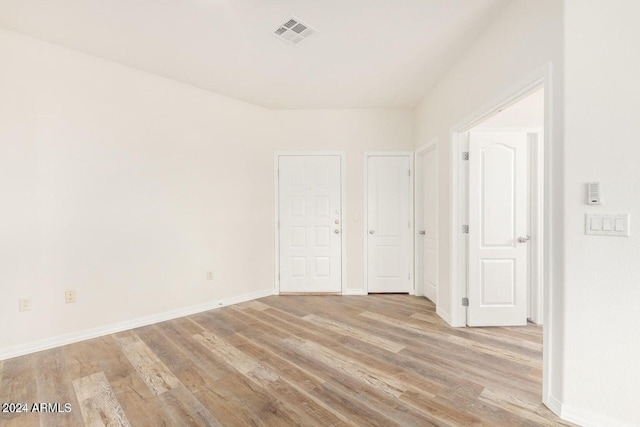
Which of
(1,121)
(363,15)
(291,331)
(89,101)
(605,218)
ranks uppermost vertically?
(363,15)

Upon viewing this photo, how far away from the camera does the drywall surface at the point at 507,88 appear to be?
1.62 metres

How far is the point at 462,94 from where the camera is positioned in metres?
2.72

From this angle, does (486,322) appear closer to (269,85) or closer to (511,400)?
(511,400)

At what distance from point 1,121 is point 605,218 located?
4260 mm

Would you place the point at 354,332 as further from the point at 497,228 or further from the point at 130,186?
the point at 130,186

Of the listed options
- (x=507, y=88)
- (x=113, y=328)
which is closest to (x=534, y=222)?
(x=507, y=88)

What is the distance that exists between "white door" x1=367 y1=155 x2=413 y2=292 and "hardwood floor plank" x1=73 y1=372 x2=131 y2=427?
3.10 metres

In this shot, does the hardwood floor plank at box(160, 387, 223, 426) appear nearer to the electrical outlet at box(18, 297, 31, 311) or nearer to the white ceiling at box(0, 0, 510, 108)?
the electrical outlet at box(18, 297, 31, 311)

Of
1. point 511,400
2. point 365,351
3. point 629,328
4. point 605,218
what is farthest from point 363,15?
point 511,400

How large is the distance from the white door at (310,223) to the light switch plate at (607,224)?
113 inches

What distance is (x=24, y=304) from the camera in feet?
7.78

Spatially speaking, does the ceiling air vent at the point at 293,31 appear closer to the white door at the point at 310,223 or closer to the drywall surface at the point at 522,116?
the white door at the point at 310,223

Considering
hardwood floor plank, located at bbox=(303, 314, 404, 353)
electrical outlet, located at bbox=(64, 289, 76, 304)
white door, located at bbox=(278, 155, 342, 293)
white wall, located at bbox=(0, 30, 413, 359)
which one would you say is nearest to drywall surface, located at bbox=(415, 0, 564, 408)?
hardwood floor plank, located at bbox=(303, 314, 404, 353)

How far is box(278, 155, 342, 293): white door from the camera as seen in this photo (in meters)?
4.13
